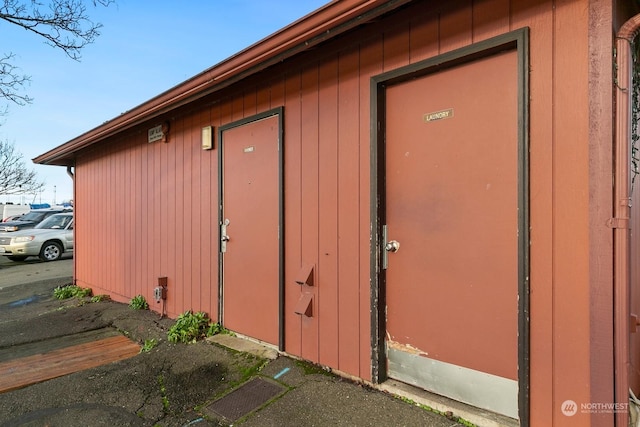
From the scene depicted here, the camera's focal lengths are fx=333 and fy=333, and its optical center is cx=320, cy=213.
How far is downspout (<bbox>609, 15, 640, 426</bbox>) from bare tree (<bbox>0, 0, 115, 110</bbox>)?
5.38 metres

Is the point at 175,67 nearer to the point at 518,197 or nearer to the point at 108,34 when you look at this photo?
the point at 108,34

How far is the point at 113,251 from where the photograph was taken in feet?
18.0

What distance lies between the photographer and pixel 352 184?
2.31 m

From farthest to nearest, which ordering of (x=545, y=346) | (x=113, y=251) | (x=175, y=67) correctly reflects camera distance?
(x=175, y=67) → (x=113, y=251) → (x=545, y=346)

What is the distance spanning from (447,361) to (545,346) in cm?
53

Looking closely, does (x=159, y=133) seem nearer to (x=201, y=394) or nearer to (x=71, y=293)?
(x=201, y=394)

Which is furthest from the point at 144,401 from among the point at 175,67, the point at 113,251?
the point at 175,67

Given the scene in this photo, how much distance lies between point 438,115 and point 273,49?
1274mm

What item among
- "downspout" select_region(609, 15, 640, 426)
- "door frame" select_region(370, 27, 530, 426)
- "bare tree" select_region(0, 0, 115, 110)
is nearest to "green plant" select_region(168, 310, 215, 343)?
"door frame" select_region(370, 27, 530, 426)

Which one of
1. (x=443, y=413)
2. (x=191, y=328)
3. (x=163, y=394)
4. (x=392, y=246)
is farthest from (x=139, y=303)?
(x=443, y=413)

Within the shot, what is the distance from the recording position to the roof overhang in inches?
76.4

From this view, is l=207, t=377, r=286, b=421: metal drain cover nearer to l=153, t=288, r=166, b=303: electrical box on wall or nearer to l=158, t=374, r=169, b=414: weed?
l=158, t=374, r=169, b=414: weed

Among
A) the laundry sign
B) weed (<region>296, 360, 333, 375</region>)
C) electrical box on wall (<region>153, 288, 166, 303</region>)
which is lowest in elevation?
weed (<region>296, 360, 333, 375</region>)

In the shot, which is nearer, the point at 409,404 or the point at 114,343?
the point at 409,404
